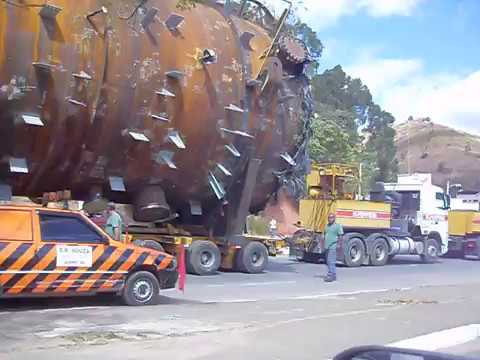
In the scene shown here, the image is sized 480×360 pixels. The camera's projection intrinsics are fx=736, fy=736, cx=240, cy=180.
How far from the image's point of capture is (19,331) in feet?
29.8

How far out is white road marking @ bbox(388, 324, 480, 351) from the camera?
8.82 meters

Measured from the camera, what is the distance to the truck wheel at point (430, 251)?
27.4 meters

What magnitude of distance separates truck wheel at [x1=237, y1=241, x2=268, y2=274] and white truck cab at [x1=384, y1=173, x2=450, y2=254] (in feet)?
30.7

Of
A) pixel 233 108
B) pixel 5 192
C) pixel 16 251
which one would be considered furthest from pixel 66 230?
pixel 233 108

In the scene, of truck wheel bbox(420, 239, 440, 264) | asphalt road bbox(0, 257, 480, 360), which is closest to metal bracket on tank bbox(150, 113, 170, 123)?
asphalt road bbox(0, 257, 480, 360)

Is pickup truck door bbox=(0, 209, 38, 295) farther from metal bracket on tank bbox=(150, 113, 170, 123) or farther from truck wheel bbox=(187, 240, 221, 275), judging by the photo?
truck wheel bbox=(187, 240, 221, 275)

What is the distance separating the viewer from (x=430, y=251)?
27.5m

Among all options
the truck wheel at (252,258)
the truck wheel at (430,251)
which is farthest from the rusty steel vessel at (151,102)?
the truck wheel at (430,251)

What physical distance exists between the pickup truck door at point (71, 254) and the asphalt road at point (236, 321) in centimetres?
40

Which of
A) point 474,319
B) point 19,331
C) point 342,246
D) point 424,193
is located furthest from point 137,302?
point 424,193

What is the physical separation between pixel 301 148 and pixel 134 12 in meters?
6.95

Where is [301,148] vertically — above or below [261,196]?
above

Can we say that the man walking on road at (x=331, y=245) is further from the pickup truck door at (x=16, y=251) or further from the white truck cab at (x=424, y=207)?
the white truck cab at (x=424, y=207)

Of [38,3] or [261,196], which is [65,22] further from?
[261,196]
